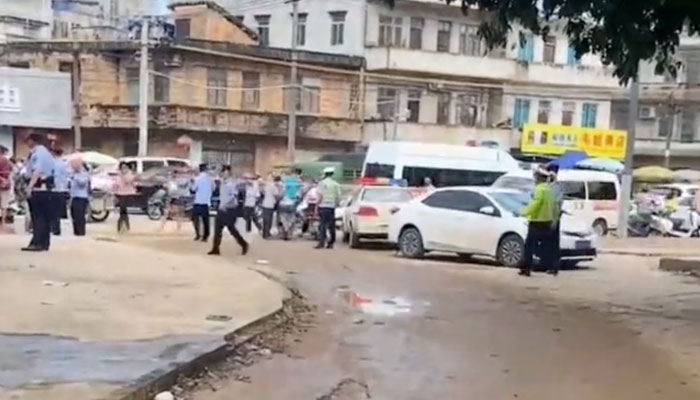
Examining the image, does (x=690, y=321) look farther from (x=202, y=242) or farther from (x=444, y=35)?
(x=444, y=35)

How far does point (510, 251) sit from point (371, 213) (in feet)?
17.6

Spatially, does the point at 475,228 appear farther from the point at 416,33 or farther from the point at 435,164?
the point at 416,33

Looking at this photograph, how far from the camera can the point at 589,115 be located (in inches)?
2363

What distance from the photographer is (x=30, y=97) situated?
44594 mm

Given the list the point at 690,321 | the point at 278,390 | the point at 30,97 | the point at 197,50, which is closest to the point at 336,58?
the point at 197,50

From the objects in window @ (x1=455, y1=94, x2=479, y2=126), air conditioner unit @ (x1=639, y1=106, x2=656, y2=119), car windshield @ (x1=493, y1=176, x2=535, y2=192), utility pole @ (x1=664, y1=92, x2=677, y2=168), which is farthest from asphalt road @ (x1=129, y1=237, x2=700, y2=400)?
air conditioner unit @ (x1=639, y1=106, x2=656, y2=119)

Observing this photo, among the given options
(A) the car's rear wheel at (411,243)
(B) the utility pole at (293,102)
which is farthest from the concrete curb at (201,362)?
(B) the utility pole at (293,102)

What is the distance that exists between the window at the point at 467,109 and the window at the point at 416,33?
3.40 m

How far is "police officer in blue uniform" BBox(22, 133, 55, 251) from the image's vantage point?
55.3 ft

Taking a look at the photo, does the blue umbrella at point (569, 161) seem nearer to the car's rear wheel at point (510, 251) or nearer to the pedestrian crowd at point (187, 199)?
the pedestrian crowd at point (187, 199)

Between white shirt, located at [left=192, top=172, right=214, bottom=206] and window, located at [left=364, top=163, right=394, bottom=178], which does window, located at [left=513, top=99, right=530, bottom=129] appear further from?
white shirt, located at [left=192, top=172, right=214, bottom=206]

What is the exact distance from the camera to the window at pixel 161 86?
4753 centimetres

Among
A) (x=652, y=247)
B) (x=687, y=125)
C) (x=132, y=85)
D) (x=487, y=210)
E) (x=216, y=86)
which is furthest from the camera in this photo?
Result: (x=687, y=125)

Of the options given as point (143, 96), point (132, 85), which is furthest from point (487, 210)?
point (132, 85)
